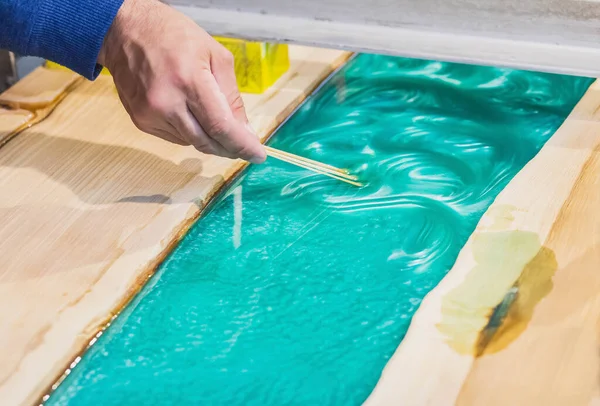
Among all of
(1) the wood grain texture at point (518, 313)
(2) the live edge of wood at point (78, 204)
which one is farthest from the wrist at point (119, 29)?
(1) the wood grain texture at point (518, 313)

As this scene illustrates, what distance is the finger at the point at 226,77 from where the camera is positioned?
132cm

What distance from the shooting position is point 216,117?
128 cm

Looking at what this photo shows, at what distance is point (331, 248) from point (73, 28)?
0.59 m

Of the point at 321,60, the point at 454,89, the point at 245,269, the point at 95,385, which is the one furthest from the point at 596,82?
the point at 95,385

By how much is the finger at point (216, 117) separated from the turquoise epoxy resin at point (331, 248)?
0.61 feet

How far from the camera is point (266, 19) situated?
6.26ft

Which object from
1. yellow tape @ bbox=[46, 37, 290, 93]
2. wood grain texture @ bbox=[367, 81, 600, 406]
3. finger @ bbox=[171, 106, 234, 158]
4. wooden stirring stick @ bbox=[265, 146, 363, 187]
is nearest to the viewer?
wood grain texture @ bbox=[367, 81, 600, 406]

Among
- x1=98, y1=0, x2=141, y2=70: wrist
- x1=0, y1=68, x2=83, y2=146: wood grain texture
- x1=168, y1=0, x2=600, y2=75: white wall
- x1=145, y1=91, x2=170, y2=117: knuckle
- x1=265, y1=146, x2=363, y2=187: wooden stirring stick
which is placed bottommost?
x1=265, y1=146, x2=363, y2=187: wooden stirring stick

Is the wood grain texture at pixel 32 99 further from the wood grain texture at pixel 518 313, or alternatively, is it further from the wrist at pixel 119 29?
the wood grain texture at pixel 518 313

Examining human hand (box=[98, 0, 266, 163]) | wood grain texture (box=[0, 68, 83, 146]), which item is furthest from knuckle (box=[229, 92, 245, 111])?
wood grain texture (box=[0, 68, 83, 146])

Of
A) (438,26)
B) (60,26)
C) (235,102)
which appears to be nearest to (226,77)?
(235,102)

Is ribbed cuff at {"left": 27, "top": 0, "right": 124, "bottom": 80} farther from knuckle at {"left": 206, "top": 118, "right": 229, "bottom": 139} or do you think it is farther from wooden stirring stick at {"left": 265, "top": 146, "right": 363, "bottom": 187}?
wooden stirring stick at {"left": 265, "top": 146, "right": 363, "bottom": 187}

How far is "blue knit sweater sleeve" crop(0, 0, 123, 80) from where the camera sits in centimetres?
132

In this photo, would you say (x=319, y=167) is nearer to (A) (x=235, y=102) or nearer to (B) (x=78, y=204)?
(A) (x=235, y=102)
